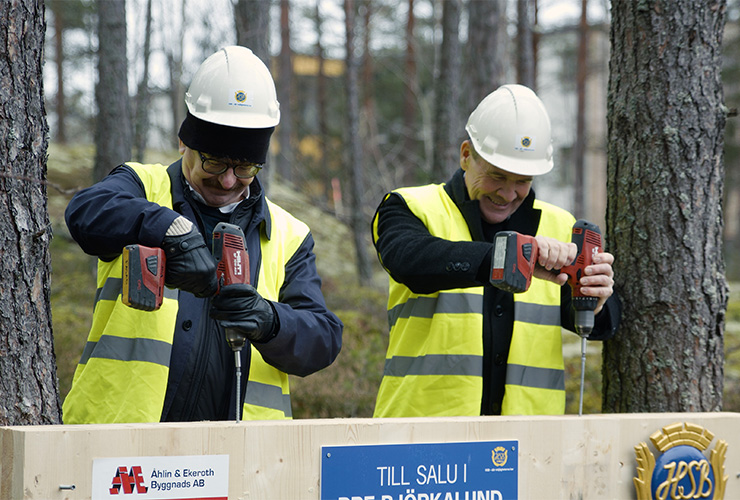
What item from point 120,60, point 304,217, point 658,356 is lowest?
point 304,217

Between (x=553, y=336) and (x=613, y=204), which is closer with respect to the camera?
(x=553, y=336)

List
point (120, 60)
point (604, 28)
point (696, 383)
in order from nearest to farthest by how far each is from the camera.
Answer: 1. point (696, 383)
2. point (120, 60)
3. point (604, 28)

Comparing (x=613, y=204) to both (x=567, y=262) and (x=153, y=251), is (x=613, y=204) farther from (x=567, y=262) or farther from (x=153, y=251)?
(x=153, y=251)

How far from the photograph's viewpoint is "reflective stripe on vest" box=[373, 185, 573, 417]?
9.98 ft

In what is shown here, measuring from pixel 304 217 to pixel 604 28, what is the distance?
11424mm

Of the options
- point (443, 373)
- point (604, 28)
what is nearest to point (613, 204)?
point (443, 373)

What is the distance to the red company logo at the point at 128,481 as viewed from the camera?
2227 millimetres

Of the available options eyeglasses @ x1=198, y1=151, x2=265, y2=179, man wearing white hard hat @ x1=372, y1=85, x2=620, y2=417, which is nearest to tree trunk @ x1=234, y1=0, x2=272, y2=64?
man wearing white hard hat @ x1=372, y1=85, x2=620, y2=417

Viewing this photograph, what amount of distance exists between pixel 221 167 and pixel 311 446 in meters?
1.04

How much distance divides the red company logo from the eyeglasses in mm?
1061

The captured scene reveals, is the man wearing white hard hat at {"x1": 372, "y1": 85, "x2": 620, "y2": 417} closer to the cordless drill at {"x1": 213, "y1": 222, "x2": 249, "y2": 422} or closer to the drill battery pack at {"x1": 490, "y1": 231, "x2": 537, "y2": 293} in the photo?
the drill battery pack at {"x1": 490, "y1": 231, "x2": 537, "y2": 293}

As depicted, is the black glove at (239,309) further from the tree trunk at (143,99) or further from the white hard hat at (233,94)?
the tree trunk at (143,99)

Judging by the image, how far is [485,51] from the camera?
9.95 m

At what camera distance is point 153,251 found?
227cm
